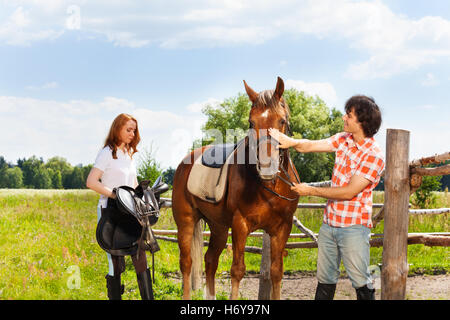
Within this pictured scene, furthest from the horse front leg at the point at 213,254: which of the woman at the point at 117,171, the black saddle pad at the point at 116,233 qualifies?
the black saddle pad at the point at 116,233

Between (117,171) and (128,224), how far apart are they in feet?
1.97

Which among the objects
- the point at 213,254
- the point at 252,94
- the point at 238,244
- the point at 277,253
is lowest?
the point at 213,254

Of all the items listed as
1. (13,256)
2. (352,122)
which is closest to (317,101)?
(13,256)

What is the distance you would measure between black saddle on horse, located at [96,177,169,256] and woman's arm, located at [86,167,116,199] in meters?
0.11

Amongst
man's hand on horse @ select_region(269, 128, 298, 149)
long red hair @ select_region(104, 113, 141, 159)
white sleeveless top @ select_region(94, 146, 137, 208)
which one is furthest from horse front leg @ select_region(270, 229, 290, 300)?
long red hair @ select_region(104, 113, 141, 159)

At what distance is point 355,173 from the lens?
3637 millimetres

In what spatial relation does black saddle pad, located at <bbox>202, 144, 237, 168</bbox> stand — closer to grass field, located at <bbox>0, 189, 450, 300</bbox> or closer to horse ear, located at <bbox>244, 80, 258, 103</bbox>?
horse ear, located at <bbox>244, 80, 258, 103</bbox>

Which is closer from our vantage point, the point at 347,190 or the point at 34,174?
the point at 347,190

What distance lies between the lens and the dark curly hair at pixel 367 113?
12.1 feet

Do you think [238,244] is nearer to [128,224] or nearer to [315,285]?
[128,224]

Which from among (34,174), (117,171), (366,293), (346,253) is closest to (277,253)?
(346,253)

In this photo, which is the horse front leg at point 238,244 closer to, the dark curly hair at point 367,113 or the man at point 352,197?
the man at point 352,197

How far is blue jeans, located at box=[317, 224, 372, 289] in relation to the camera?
3.67 m
